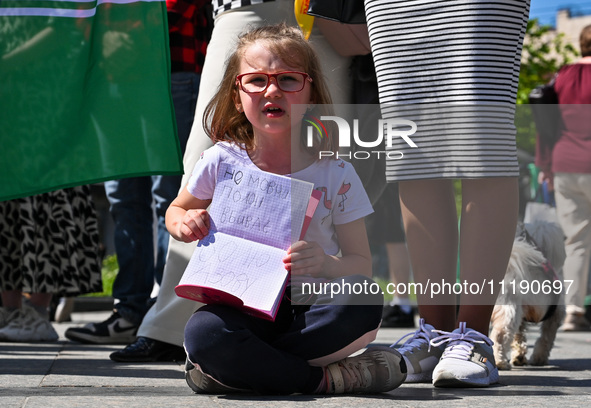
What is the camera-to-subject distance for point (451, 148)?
303 cm

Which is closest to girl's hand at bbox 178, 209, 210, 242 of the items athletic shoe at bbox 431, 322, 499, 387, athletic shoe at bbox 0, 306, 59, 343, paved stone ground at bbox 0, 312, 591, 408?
paved stone ground at bbox 0, 312, 591, 408

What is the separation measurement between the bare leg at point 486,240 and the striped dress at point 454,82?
0.08 metres

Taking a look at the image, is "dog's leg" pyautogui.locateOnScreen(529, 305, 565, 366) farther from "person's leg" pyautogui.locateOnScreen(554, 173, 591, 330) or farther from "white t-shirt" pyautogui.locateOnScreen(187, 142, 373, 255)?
"person's leg" pyautogui.locateOnScreen(554, 173, 591, 330)

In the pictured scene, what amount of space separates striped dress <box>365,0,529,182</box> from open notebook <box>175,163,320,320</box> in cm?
51

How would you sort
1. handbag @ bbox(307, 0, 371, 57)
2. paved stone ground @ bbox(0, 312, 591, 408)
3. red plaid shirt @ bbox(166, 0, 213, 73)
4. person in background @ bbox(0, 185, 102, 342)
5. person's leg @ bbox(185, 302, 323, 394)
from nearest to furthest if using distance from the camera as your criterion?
paved stone ground @ bbox(0, 312, 591, 408), person's leg @ bbox(185, 302, 323, 394), handbag @ bbox(307, 0, 371, 57), red plaid shirt @ bbox(166, 0, 213, 73), person in background @ bbox(0, 185, 102, 342)

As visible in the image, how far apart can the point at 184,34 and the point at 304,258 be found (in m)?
2.12

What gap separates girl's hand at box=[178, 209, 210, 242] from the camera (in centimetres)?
275

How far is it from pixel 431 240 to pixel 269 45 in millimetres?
837

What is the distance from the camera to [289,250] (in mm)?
2682

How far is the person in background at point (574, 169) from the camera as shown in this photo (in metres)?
6.25

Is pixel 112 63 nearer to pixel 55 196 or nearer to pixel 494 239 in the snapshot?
pixel 494 239

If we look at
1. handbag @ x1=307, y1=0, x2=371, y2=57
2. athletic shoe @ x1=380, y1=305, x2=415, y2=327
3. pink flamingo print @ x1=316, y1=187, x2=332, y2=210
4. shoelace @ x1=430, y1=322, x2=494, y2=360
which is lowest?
athletic shoe @ x1=380, y1=305, x2=415, y2=327

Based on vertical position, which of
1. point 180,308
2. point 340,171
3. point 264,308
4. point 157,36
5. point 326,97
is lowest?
point 180,308

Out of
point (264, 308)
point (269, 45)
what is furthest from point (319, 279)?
point (269, 45)
